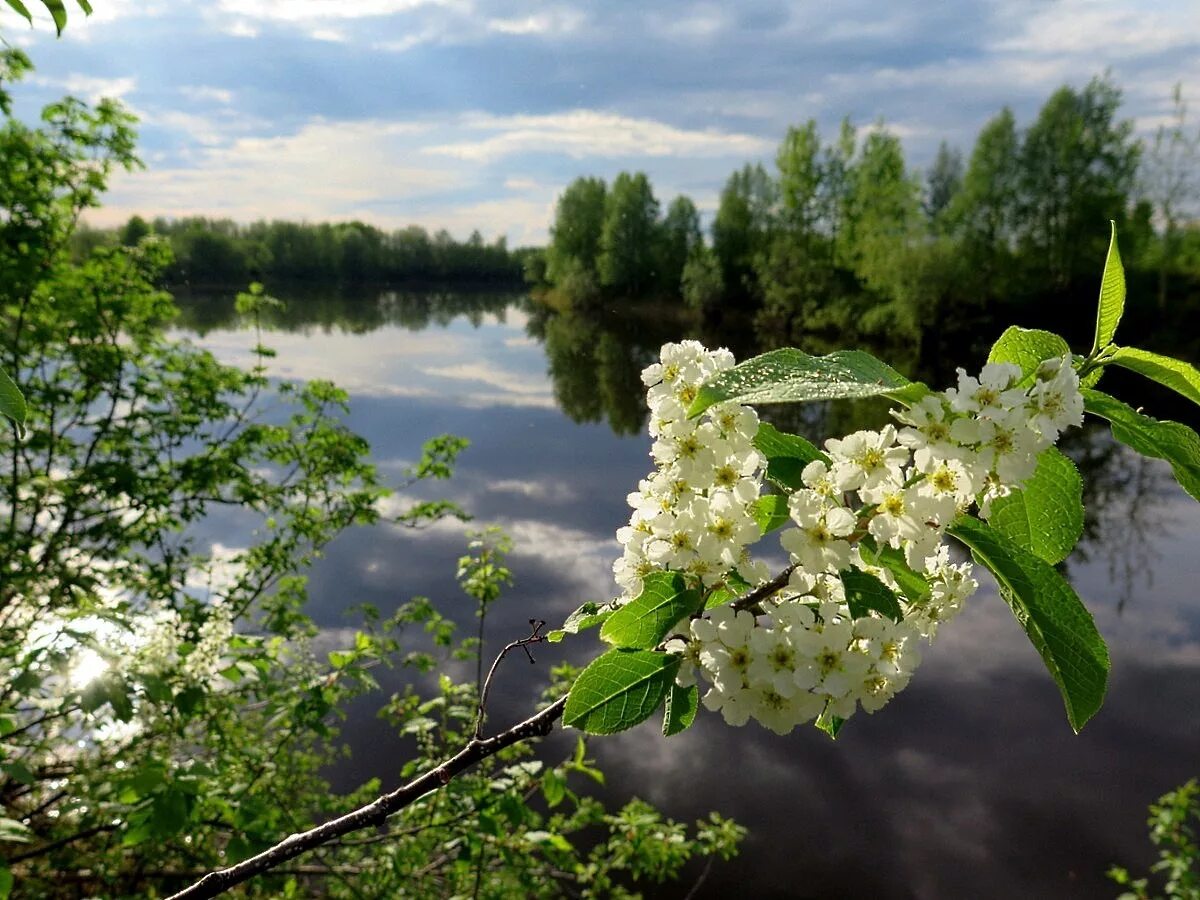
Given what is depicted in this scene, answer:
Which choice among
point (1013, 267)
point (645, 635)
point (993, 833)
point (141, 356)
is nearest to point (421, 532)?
point (141, 356)

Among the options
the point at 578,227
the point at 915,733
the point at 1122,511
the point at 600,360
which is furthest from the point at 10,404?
the point at 578,227

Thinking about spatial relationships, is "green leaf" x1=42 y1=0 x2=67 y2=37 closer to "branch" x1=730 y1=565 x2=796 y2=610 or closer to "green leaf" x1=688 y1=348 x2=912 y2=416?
"green leaf" x1=688 y1=348 x2=912 y2=416

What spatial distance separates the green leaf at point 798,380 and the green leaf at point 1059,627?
207 millimetres

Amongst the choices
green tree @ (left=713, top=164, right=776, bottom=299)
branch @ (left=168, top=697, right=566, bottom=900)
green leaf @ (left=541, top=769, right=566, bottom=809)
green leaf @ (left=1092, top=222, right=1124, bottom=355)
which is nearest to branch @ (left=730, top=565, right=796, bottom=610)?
branch @ (left=168, top=697, right=566, bottom=900)

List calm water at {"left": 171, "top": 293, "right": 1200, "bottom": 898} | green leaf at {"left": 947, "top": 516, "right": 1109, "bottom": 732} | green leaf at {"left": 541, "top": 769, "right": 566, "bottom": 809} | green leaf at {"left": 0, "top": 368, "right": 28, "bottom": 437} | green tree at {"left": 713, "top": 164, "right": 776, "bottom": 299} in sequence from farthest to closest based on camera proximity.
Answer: green tree at {"left": 713, "top": 164, "right": 776, "bottom": 299} < calm water at {"left": 171, "top": 293, "right": 1200, "bottom": 898} < green leaf at {"left": 541, "top": 769, "right": 566, "bottom": 809} < green leaf at {"left": 947, "top": 516, "right": 1109, "bottom": 732} < green leaf at {"left": 0, "top": 368, "right": 28, "bottom": 437}

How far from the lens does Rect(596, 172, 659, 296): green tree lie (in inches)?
1560

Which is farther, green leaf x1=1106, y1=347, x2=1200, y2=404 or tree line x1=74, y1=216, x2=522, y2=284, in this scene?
tree line x1=74, y1=216, x2=522, y2=284

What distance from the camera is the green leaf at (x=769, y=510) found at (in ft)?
2.88

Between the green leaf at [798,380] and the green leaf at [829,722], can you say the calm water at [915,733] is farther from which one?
the green leaf at [798,380]

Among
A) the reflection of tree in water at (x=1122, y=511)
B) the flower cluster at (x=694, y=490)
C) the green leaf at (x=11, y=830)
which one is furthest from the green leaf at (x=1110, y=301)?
the reflection of tree in water at (x=1122, y=511)

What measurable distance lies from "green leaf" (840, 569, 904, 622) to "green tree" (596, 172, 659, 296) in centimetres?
3977

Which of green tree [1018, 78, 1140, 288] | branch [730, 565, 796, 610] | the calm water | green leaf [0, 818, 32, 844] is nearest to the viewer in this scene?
branch [730, 565, 796, 610]

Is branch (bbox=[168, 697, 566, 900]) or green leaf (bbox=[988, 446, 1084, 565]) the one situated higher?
green leaf (bbox=[988, 446, 1084, 565])

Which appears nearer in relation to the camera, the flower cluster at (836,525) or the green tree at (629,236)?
the flower cluster at (836,525)
